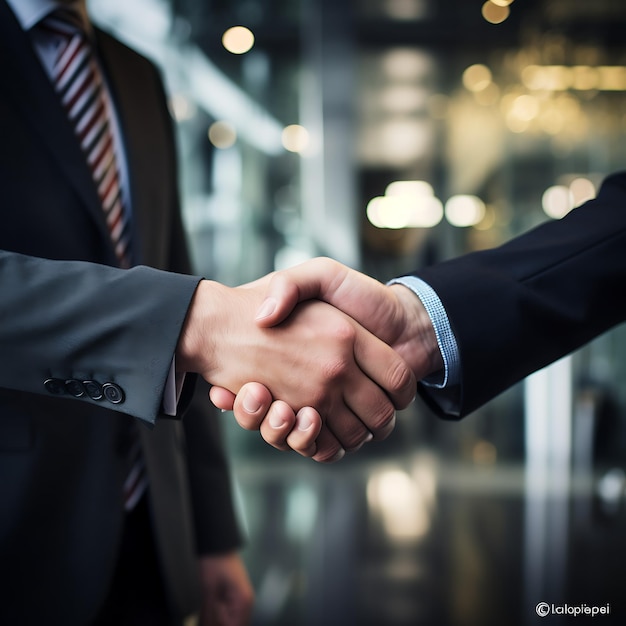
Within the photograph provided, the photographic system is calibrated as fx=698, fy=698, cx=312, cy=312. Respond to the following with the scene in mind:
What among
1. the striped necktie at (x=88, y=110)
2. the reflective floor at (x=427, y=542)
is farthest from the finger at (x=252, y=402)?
the reflective floor at (x=427, y=542)

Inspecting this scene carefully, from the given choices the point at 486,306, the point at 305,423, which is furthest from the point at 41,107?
the point at 486,306

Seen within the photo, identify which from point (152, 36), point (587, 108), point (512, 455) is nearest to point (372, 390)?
point (152, 36)

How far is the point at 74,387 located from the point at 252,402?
24 cm

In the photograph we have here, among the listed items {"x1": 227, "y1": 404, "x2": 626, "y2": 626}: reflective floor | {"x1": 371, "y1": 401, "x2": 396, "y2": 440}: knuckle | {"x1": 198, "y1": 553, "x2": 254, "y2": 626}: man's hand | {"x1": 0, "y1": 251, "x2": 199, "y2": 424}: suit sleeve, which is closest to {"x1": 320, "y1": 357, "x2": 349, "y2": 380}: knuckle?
{"x1": 371, "y1": 401, "x2": 396, "y2": 440}: knuckle

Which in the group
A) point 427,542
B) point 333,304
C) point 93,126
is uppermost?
point 93,126

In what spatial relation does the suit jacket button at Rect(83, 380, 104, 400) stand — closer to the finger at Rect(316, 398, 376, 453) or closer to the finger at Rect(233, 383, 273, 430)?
the finger at Rect(233, 383, 273, 430)

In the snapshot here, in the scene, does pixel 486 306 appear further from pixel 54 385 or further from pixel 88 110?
pixel 88 110

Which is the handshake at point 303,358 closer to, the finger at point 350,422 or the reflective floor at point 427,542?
the finger at point 350,422

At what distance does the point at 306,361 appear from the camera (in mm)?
1006

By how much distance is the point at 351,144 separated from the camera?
598 centimetres

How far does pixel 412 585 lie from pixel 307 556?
592 millimetres

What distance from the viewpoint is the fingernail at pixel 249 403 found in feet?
3.26

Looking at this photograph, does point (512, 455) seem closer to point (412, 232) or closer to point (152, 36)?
point (412, 232)

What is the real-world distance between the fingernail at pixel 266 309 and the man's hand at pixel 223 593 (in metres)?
0.66
